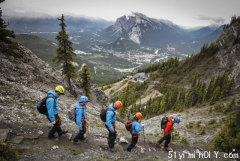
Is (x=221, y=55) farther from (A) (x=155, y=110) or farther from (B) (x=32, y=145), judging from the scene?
(B) (x=32, y=145)

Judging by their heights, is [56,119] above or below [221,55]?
below

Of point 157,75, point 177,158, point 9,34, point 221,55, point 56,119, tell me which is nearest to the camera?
point 56,119

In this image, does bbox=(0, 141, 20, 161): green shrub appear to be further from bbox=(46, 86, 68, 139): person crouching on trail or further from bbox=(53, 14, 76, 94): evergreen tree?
bbox=(53, 14, 76, 94): evergreen tree

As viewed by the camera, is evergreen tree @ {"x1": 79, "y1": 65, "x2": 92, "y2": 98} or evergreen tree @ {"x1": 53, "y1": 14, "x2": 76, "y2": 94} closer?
evergreen tree @ {"x1": 53, "y1": 14, "x2": 76, "y2": 94}

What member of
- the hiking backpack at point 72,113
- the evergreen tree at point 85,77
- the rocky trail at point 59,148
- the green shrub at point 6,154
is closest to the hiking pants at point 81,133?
the rocky trail at point 59,148

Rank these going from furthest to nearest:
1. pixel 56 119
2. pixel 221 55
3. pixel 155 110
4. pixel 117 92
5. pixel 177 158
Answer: pixel 117 92
pixel 221 55
pixel 155 110
pixel 177 158
pixel 56 119

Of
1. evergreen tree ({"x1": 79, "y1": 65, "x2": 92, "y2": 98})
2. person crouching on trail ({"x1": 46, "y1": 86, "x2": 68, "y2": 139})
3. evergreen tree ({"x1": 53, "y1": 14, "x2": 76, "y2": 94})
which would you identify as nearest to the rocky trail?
person crouching on trail ({"x1": 46, "y1": 86, "x2": 68, "y2": 139})

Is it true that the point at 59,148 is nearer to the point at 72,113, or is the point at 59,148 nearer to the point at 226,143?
the point at 72,113

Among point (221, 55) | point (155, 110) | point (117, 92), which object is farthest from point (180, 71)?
point (155, 110)

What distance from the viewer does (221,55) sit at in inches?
4011

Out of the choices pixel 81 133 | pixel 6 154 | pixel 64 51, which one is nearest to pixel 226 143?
pixel 81 133

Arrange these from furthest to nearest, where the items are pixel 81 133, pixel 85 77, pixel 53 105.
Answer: pixel 85 77 < pixel 81 133 < pixel 53 105

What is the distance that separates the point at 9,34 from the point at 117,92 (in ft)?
296

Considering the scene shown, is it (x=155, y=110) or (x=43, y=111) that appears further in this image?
(x=155, y=110)
